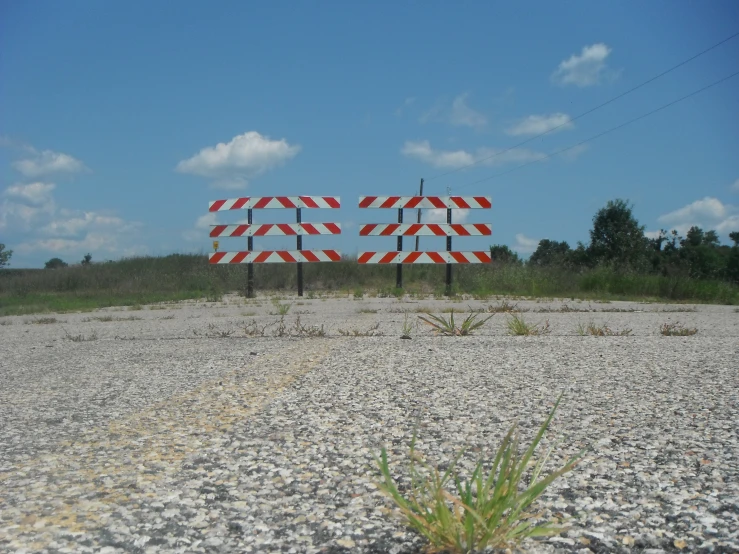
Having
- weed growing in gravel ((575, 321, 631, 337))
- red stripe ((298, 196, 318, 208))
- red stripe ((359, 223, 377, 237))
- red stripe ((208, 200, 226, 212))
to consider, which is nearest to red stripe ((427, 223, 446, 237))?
red stripe ((359, 223, 377, 237))

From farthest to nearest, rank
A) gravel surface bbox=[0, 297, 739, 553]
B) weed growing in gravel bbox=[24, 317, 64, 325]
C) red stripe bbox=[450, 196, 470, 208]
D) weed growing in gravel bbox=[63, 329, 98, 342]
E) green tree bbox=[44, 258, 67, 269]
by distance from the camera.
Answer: green tree bbox=[44, 258, 67, 269]
red stripe bbox=[450, 196, 470, 208]
weed growing in gravel bbox=[24, 317, 64, 325]
weed growing in gravel bbox=[63, 329, 98, 342]
gravel surface bbox=[0, 297, 739, 553]

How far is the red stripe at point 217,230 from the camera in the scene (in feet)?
43.6

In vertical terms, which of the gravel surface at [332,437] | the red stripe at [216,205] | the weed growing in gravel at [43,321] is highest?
the red stripe at [216,205]

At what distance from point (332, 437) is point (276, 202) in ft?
35.8

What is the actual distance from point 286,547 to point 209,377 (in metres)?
2.51

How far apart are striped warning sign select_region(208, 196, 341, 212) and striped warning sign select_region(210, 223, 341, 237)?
39 centimetres

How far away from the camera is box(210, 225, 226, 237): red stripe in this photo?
13.3 m

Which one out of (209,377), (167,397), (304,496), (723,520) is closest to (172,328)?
(209,377)

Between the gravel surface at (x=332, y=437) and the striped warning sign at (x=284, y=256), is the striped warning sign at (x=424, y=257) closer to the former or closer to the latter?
the striped warning sign at (x=284, y=256)

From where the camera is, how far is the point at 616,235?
40125 mm

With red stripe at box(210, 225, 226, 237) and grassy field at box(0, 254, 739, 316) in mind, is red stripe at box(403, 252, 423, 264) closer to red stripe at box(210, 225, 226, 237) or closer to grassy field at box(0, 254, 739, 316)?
grassy field at box(0, 254, 739, 316)

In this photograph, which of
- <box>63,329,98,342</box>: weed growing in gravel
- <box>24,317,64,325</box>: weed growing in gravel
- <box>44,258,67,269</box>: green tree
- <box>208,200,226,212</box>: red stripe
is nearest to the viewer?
<box>63,329,98,342</box>: weed growing in gravel

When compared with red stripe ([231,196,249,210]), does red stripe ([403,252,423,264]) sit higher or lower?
lower

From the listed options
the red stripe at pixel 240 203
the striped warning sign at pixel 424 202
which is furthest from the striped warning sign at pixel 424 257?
the red stripe at pixel 240 203
